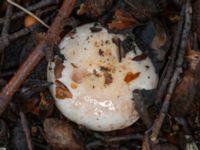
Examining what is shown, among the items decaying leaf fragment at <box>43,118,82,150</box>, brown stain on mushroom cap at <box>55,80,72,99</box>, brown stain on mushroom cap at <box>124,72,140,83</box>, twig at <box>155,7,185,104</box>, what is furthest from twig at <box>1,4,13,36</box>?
twig at <box>155,7,185,104</box>

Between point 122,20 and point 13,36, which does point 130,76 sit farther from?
point 13,36

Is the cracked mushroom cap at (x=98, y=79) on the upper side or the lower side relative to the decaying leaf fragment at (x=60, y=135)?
upper

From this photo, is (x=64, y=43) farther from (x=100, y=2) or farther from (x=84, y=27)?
(x=100, y=2)

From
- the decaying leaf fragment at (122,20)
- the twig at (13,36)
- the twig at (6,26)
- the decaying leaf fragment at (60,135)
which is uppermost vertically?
the twig at (6,26)

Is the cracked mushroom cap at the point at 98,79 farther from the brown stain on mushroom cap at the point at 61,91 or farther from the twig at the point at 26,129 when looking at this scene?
the twig at the point at 26,129

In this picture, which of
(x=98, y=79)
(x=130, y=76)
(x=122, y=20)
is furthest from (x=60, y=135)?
(x=122, y=20)

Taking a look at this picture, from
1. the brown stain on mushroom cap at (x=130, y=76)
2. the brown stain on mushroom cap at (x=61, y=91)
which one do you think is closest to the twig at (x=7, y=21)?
the brown stain on mushroom cap at (x=61, y=91)
